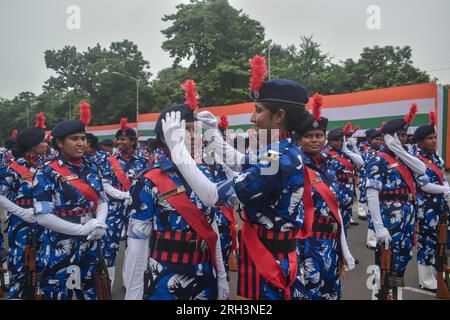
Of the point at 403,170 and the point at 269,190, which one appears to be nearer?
the point at 269,190

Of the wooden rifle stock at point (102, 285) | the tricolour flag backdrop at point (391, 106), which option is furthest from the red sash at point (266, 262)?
the tricolour flag backdrop at point (391, 106)

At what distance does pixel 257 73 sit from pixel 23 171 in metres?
4.21

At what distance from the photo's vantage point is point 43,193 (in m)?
3.37

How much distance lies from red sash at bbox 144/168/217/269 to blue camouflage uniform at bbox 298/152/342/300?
1.16m

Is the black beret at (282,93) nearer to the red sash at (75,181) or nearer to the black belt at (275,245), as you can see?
the black belt at (275,245)

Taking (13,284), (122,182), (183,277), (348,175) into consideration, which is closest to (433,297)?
(348,175)

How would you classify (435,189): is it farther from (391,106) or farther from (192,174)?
(391,106)

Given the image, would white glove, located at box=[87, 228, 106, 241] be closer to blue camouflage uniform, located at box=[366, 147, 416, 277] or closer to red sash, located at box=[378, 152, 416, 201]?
Answer: blue camouflage uniform, located at box=[366, 147, 416, 277]

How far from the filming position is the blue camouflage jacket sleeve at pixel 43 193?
3305 mm

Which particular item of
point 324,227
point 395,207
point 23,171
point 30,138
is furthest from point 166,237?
point 23,171

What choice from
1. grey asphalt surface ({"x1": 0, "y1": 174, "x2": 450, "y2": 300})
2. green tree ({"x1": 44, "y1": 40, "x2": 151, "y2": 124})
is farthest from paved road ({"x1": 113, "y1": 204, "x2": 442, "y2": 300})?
green tree ({"x1": 44, "y1": 40, "x2": 151, "y2": 124})

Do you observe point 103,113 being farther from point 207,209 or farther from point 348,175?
point 207,209

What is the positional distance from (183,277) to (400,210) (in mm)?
3351
